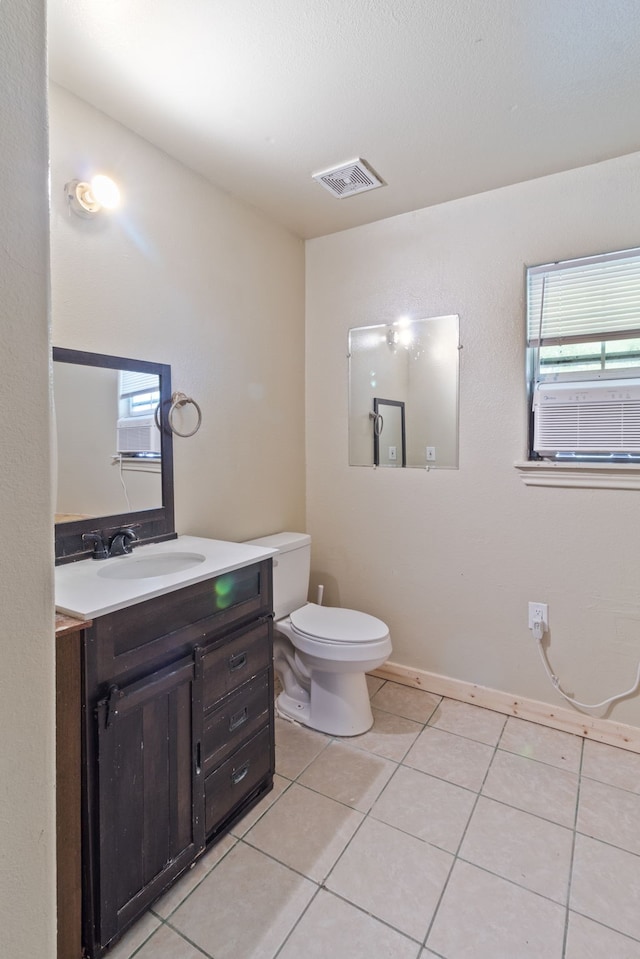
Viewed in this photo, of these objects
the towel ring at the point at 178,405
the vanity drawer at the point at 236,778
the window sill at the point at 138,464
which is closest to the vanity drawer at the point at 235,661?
the vanity drawer at the point at 236,778

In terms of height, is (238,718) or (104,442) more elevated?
(104,442)

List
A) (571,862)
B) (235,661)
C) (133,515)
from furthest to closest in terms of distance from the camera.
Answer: (133,515) → (235,661) → (571,862)

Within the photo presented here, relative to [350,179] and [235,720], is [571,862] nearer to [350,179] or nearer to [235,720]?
[235,720]

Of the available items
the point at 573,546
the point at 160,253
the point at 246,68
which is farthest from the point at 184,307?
the point at 573,546

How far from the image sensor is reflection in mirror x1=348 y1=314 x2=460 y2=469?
7.84ft

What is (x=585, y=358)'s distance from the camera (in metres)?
2.09

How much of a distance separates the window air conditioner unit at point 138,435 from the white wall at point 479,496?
3.62 ft

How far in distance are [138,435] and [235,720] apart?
107cm

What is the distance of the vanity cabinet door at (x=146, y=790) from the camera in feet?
3.86

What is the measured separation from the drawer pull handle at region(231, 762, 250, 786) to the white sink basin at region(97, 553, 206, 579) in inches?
26.8

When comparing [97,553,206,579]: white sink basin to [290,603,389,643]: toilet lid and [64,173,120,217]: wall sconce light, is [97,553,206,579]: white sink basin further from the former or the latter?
[64,173,120,217]: wall sconce light

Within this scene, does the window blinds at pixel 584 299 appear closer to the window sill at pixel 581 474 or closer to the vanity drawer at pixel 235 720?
the window sill at pixel 581 474

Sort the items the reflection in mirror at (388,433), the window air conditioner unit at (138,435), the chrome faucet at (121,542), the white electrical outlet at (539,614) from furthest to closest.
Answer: the reflection in mirror at (388,433), the white electrical outlet at (539,614), the window air conditioner unit at (138,435), the chrome faucet at (121,542)

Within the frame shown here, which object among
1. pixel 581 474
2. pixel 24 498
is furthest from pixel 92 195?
pixel 581 474
